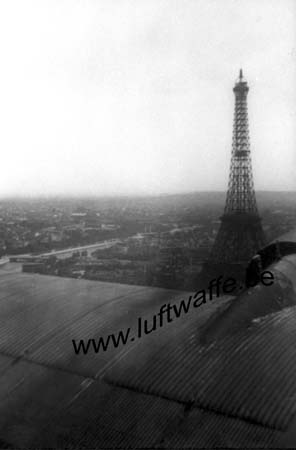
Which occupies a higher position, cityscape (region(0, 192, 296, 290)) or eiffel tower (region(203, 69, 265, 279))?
eiffel tower (region(203, 69, 265, 279))

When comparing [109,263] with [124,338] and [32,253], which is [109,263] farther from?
[124,338]

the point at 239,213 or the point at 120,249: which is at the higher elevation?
the point at 239,213

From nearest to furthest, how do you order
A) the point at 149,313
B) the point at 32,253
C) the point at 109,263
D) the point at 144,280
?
the point at 149,313
the point at 144,280
the point at 109,263
the point at 32,253

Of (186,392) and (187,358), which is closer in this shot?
(186,392)

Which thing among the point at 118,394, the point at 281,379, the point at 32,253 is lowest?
the point at 32,253

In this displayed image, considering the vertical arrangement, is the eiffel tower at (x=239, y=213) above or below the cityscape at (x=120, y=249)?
above

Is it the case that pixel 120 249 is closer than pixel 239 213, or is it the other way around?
pixel 239 213

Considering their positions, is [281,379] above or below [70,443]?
Result: above

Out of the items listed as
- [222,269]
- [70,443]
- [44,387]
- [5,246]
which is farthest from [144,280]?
[5,246]
